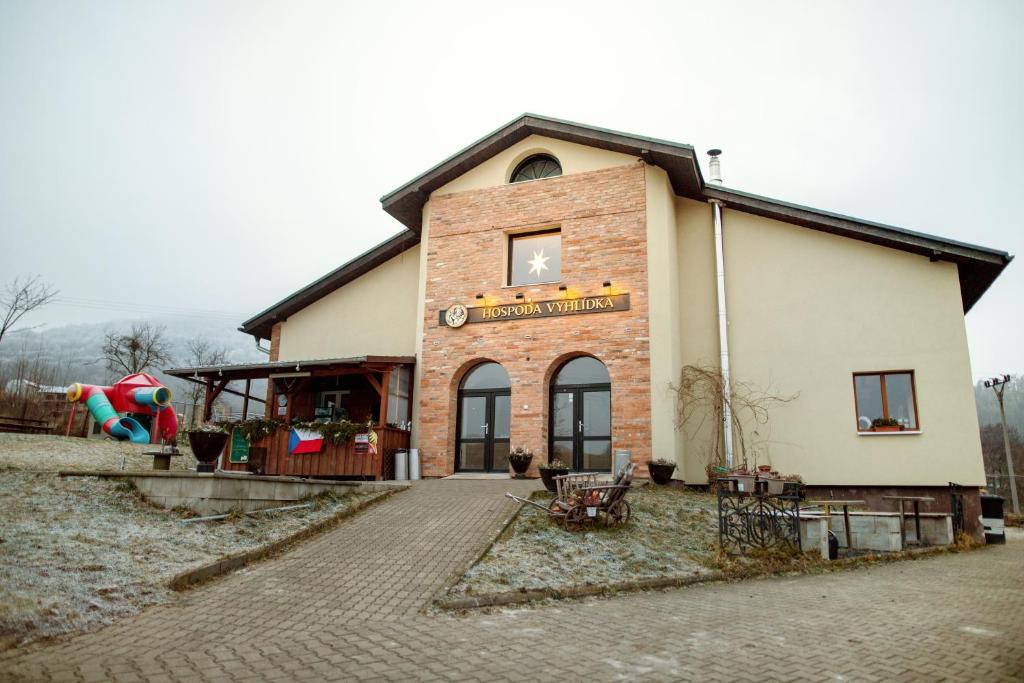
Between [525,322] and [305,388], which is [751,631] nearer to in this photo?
[525,322]

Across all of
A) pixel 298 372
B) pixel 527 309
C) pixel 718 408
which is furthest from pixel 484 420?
pixel 718 408

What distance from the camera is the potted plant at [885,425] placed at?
13.6 meters

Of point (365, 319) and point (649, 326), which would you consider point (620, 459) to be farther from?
point (365, 319)

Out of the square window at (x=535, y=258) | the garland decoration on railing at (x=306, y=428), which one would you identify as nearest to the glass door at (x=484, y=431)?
the garland decoration on railing at (x=306, y=428)

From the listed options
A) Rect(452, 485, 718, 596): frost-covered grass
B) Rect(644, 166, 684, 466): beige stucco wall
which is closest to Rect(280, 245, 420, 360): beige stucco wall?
Rect(644, 166, 684, 466): beige stucco wall

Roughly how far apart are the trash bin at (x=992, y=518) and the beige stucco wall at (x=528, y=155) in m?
10.0

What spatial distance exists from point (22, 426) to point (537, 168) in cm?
1524

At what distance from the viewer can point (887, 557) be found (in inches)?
388

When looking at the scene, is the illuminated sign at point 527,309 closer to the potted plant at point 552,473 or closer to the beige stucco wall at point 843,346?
the beige stucco wall at point 843,346

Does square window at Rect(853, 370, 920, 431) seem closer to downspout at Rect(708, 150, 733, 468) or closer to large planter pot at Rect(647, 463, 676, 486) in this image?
downspout at Rect(708, 150, 733, 468)

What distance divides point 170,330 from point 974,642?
17188cm

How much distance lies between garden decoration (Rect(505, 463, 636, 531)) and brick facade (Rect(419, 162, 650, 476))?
4477mm

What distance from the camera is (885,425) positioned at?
13734mm

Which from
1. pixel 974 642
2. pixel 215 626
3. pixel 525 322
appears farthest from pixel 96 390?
pixel 974 642
